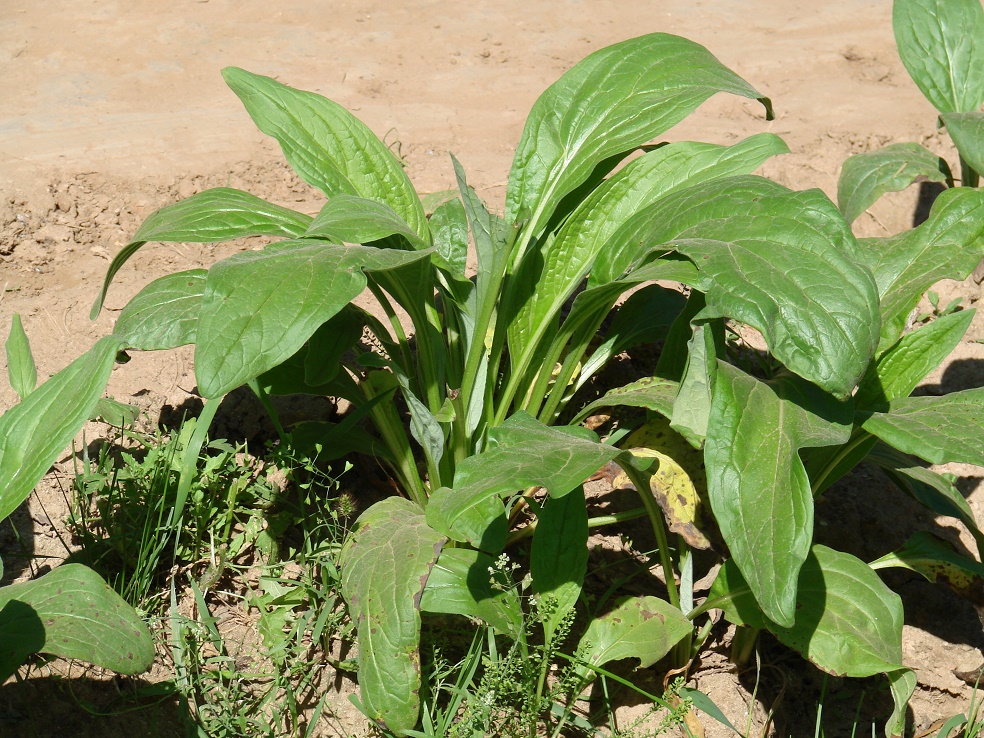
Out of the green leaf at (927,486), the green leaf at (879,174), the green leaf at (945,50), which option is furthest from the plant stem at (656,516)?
the green leaf at (945,50)

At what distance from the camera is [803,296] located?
6.10ft

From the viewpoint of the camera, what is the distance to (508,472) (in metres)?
1.82

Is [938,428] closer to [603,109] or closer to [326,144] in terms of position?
[603,109]

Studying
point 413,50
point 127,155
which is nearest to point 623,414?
point 127,155

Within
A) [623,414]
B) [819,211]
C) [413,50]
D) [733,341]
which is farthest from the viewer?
[413,50]

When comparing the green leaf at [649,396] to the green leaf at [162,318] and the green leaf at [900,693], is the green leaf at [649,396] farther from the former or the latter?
the green leaf at [162,318]

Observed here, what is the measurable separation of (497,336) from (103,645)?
3.92ft

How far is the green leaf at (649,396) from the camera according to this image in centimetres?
224

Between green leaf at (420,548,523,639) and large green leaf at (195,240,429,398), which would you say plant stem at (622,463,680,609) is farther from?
large green leaf at (195,240,429,398)

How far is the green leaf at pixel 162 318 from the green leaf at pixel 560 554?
902mm

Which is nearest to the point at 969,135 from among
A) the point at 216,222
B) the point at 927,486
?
the point at 927,486

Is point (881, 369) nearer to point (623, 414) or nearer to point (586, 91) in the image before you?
point (623, 414)

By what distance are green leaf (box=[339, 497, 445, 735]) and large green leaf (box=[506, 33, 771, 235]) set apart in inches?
36.8

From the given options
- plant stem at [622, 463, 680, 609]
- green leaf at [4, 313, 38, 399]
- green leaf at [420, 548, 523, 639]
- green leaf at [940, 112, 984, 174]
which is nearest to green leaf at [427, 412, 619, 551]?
green leaf at [420, 548, 523, 639]
